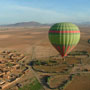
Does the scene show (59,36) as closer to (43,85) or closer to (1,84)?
(43,85)

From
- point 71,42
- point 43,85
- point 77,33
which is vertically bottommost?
point 43,85

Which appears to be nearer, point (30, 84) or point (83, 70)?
point (30, 84)

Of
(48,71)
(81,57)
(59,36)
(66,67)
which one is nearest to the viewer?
(59,36)

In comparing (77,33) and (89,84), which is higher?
(77,33)

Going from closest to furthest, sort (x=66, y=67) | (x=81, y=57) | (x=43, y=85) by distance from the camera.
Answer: (x=43, y=85) < (x=66, y=67) < (x=81, y=57)

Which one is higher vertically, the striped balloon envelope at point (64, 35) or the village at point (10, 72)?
the striped balloon envelope at point (64, 35)

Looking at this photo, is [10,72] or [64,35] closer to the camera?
[64,35]

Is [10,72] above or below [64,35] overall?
below

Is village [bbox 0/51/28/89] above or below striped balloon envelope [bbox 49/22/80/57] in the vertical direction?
below

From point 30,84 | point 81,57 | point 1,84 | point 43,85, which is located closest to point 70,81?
point 43,85

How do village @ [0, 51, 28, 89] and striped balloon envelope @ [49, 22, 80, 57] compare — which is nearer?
village @ [0, 51, 28, 89]

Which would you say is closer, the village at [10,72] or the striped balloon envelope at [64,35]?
the village at [10,72]
